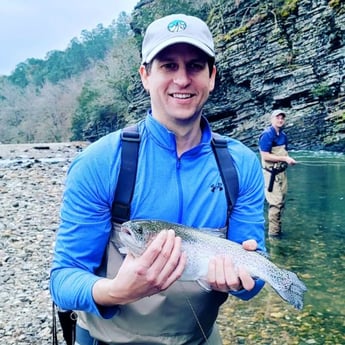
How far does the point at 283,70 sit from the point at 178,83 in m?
34.0

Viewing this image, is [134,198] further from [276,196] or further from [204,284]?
[276,196]

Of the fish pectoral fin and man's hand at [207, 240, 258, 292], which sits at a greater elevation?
the fish pectoral fin

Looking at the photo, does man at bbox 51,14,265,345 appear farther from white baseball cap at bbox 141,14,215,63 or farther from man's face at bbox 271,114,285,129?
man's face at bbox 271,114,285,129

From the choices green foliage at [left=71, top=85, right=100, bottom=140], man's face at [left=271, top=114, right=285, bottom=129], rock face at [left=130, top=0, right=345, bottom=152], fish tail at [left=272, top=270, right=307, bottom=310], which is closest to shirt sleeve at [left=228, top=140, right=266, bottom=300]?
fish tail at [left=272, top=270, right=307, bottom=310]

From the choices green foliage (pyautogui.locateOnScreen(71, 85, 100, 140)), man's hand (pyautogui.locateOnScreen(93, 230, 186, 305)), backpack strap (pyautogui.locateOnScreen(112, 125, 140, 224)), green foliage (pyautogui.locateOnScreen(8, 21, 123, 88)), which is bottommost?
man's hand (pyautogui.locateOnScreen(93, 230, 186, 305))

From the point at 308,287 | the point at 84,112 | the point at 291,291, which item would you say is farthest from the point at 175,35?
the point at 84,112

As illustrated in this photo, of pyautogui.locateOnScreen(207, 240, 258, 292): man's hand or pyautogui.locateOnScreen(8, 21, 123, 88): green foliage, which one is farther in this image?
pyautogui.locateOnScreen(8, 21, 123, 88): green foliage

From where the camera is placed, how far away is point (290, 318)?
6.04 meters

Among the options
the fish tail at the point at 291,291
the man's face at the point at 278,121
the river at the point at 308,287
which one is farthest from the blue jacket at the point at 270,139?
the fish tail at the point at 291,291

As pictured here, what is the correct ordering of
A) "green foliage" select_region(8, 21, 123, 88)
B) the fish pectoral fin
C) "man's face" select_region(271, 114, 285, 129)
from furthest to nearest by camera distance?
"green foliage" select_region(8, 21, 123, 88), "man's face" select_region(271, 114, 285, 129), the fish pectoral fin

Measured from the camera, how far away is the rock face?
102ft

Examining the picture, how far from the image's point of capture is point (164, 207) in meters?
2.02

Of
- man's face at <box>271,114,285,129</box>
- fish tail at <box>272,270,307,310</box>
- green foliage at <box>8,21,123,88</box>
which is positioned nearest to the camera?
fish tail at <box>272,270,307,310</box>

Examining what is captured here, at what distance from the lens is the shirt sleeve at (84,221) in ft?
6.34
